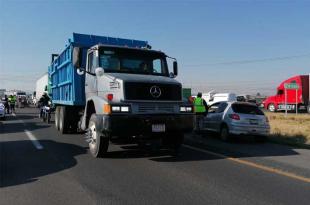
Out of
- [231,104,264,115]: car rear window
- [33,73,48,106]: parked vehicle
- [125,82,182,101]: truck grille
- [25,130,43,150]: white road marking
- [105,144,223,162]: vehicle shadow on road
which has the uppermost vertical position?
[33,73,48,106]: parked vehicle

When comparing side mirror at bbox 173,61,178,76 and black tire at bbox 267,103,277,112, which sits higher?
side mirror at bbox 173,61,178,76

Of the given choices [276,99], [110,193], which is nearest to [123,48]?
[110,193]

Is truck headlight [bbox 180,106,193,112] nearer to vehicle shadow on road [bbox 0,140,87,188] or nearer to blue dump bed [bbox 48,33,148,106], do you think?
vehicle shadow on road [bbox 0,140,87,188]

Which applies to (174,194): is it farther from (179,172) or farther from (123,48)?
Result: (123,48)

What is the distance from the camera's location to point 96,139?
9500mm

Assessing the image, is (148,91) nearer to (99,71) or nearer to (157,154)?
(99,71)

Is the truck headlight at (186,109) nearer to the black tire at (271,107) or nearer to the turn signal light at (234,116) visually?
the turn signal light at (234,116)

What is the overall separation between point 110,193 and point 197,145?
6460mm

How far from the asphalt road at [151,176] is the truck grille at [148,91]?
1.48m

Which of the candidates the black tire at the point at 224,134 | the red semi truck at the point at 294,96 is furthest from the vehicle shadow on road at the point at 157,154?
the red semi truck at the point at 294,96

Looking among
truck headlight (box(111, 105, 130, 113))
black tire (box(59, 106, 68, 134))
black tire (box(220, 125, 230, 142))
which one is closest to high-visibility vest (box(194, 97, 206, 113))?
black tire (box(220, 125, 230, 142))

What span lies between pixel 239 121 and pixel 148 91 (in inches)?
208

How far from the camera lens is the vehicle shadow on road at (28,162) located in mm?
7426

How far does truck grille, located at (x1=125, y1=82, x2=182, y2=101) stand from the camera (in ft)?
29.8
